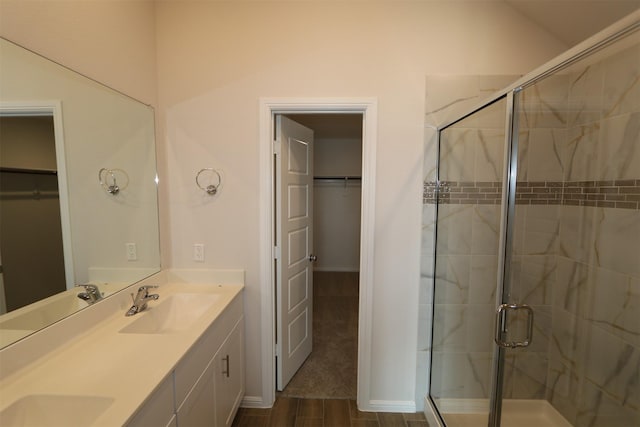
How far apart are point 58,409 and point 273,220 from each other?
1358 millimetres

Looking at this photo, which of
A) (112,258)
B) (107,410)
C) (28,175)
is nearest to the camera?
(107,410)

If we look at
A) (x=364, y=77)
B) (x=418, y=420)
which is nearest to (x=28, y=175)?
(x=364, y=77)

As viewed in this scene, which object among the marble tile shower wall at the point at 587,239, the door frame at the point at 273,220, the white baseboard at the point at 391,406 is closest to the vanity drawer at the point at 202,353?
the door frame at the point at 273,220

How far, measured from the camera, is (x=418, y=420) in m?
1.92

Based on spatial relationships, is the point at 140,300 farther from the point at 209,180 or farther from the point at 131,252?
the point at 209,180

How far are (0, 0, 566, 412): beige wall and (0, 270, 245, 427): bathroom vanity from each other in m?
0.36

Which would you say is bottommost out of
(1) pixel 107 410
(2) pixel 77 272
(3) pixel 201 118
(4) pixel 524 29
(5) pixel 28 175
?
(1) pixel 107 410

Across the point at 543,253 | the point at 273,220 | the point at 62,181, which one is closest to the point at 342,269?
the point at 273,220

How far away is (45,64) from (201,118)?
31.8 inches

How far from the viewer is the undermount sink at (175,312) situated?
1.57 metres

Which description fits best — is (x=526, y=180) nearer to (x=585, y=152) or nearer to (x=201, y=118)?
(x=585, y=152)

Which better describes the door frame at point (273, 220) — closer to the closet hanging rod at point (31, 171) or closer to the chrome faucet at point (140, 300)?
the chrome faucet at point (140, 300)

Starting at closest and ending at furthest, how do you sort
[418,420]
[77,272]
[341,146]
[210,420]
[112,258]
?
1. [77,272]
2. [210,420]
3. [112,258]
4. [418,420]
5. [341,146]

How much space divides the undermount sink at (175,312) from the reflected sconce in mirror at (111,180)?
0.70 m
